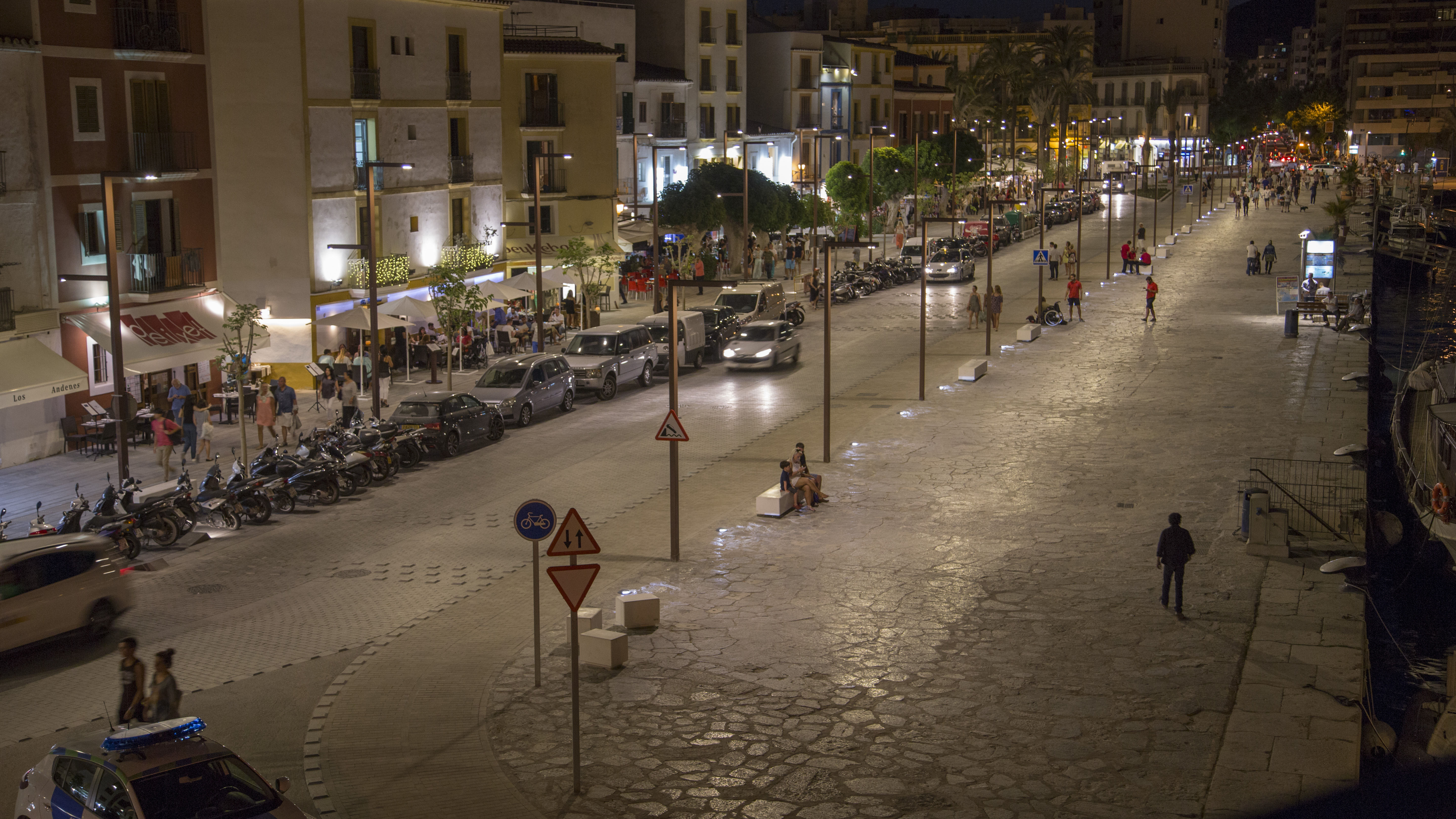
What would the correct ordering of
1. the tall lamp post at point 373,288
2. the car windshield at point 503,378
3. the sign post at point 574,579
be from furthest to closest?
the car windshield at point 503,378 < the tall lamp post at point 373,288 < the sign post at point 574,579

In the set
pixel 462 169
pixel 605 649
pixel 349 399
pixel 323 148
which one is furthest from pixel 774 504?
pixel 462 169

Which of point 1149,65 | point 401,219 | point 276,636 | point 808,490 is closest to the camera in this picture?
point 276,636

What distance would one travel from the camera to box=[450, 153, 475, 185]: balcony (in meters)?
46.8

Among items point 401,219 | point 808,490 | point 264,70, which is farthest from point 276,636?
point 401,219

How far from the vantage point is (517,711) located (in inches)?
622

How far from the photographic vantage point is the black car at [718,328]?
44.4 m

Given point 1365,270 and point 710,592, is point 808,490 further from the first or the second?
point 1365,270

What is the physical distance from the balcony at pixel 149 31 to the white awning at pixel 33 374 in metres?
7.78

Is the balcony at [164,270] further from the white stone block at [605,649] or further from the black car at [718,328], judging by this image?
the white stone block at [605,649]

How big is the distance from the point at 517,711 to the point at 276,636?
474 centimetres

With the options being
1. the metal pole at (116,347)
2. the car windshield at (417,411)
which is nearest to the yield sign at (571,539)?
the metal pole at (116,347)

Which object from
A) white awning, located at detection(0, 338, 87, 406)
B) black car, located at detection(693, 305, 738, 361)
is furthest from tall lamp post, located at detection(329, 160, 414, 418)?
black car, located at detection(693, 305, 738, 361)

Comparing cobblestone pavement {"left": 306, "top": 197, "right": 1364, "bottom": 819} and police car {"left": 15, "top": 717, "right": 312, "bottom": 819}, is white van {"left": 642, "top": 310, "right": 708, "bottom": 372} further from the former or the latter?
police car {"left": 15, "top": 717, "right": 312, "bottom": 819}

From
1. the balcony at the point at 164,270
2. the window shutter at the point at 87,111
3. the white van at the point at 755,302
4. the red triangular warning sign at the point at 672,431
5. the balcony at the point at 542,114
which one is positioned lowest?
the white van at the point at 755,302
